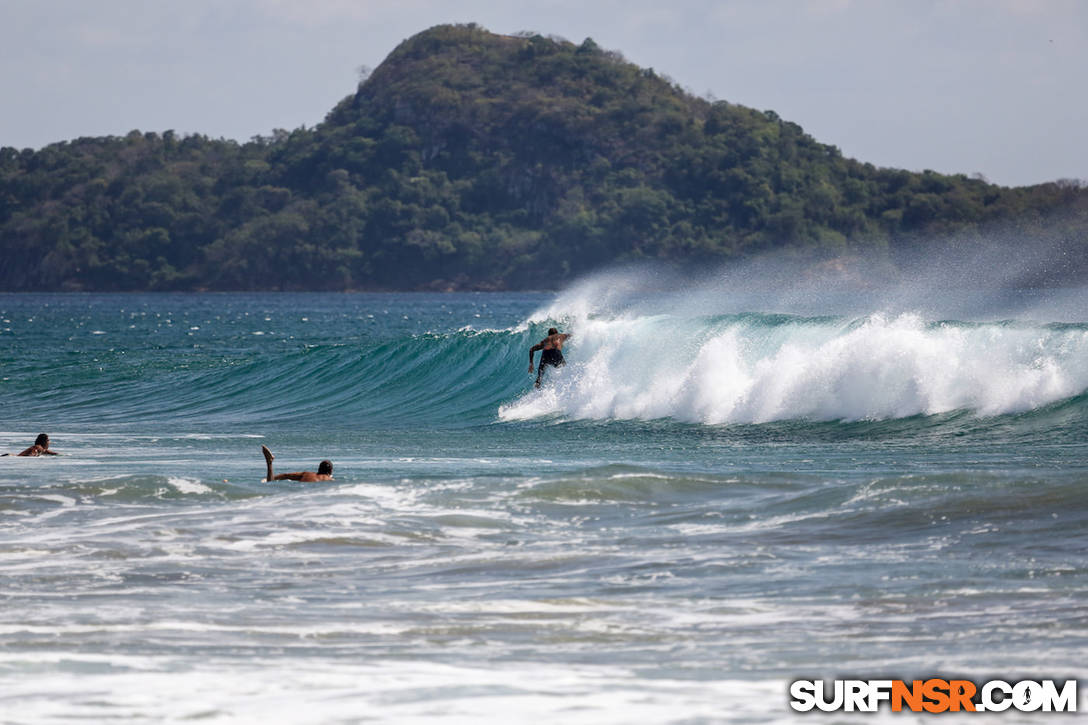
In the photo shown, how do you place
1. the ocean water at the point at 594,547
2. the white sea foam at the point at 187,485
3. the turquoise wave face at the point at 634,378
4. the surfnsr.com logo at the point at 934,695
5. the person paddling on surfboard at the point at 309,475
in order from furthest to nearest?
the turquoise wave face at the point at 634,378 < the person paddling on surfboard at the point at 309,475 < the white sea foam at the point at 187,485 < the ocean water at the point at 594,547 < the surfnsr.com logo at the point at 934,695

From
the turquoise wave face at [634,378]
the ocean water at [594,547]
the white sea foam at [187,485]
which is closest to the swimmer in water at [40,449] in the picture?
the ocean water at [594,547]

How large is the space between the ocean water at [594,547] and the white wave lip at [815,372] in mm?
62

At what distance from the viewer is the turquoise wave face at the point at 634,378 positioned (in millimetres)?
22234

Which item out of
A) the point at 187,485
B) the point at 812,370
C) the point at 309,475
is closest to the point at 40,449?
the point at 187,485

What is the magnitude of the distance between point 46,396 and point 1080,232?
131048 mm

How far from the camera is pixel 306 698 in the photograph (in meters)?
7.58

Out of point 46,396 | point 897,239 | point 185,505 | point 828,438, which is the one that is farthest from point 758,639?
point 897,239

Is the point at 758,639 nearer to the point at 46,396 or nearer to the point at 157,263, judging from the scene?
the point at 46,396

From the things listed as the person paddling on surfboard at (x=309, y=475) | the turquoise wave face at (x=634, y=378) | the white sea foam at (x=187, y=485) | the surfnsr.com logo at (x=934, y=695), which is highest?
the turquoise wave face at (x=634, y=378)

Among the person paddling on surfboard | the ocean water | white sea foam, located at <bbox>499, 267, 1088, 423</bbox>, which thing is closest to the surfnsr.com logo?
the ocean water

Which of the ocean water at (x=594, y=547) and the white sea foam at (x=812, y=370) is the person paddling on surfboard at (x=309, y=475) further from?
the white sea foam at (x=812, y=370)

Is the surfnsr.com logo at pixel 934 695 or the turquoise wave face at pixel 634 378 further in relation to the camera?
the turquoise wave face at pixel 634 378

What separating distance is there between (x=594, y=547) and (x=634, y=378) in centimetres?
1503

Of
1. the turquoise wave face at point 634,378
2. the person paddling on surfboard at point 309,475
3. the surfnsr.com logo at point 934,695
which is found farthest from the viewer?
the turquoise wave face at point 634,378
